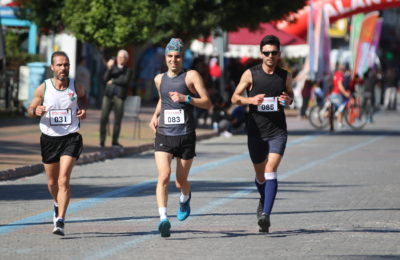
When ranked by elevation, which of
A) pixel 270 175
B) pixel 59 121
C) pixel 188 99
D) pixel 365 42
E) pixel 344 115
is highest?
pixel 365 42

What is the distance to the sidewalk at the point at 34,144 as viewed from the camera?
→ 55.1ft

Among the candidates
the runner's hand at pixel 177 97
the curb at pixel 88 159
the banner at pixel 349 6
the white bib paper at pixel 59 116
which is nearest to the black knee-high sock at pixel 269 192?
the runner's hand at pixel 177 97

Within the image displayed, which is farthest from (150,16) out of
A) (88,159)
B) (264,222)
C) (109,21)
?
(264,222)

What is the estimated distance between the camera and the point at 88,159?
755 inches

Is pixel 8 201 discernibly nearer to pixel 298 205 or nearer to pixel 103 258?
pixel 298 205

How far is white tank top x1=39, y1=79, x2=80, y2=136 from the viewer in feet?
32.4

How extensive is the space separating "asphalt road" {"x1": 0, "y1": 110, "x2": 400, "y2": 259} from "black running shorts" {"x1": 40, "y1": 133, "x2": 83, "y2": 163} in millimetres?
664

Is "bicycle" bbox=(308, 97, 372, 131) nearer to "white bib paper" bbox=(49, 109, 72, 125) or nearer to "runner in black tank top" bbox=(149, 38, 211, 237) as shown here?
"runner in black tank top" bbox=(149, 38, 211, 237)

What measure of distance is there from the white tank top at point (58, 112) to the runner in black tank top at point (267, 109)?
148 cm

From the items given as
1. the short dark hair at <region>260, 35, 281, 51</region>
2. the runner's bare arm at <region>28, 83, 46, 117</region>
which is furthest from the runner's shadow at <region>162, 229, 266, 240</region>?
the short dark hair at <region>260, 35, 281, 51</region>

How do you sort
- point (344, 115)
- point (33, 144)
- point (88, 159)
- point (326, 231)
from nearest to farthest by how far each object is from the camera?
point (326, 231) < point (88, 159) < point (33, 144) < point (344, 115)

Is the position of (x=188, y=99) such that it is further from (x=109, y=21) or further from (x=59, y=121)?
(x=109, y=21)

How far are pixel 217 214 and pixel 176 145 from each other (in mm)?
1799

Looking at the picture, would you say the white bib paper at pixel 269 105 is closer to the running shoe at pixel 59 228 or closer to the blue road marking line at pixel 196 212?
the blue road marking line at pixel 196 212
